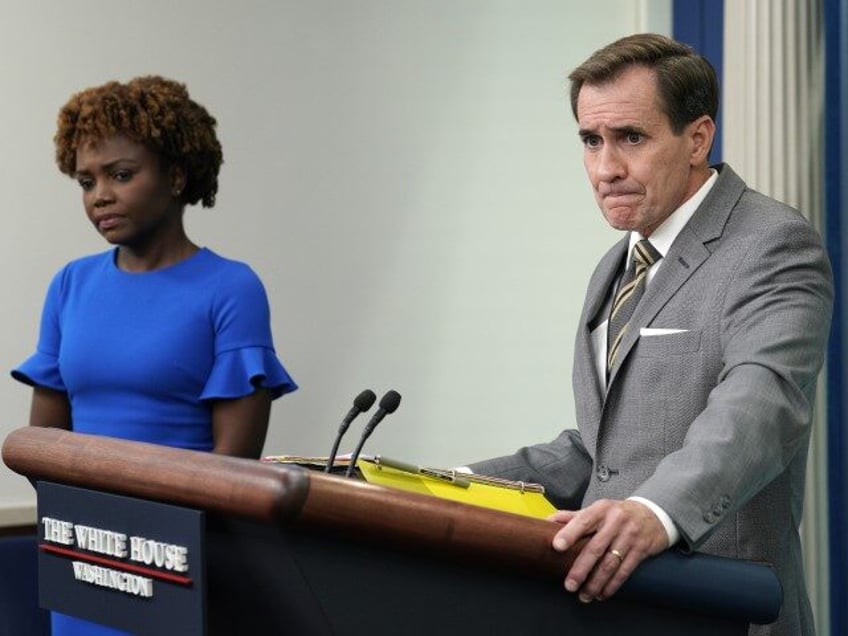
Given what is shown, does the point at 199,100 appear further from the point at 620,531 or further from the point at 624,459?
the point at 620,531

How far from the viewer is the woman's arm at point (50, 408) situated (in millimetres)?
2615

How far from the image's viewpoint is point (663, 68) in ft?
6.49

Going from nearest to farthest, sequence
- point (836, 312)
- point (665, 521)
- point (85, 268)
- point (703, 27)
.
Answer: point (665, 521) → point (85, 268) → point (836, 312) → point (703, 27)

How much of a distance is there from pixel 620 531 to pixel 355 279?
3331mm

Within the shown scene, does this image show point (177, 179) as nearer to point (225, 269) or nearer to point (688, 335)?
point (225, 269)

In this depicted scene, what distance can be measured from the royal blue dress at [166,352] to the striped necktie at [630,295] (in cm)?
72

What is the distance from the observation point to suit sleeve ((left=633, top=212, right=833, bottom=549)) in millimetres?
1506

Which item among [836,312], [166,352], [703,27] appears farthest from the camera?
[703,27]

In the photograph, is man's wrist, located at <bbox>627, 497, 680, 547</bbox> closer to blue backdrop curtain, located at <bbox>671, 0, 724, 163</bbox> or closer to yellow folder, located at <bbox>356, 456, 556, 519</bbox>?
yellow folder, located at <bbox>356, 456, 556, 519</bbox>

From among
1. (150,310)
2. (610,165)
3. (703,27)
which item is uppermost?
(703,27)

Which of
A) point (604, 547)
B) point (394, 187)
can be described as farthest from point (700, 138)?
point (394, 187)

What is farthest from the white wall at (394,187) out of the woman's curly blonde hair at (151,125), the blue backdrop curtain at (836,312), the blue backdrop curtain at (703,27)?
the woman's curly blonde hair at (151,125)

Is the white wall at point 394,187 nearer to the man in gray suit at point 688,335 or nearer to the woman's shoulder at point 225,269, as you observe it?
the woman's shoulder at point 225,269

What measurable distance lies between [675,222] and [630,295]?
4.9 inches
